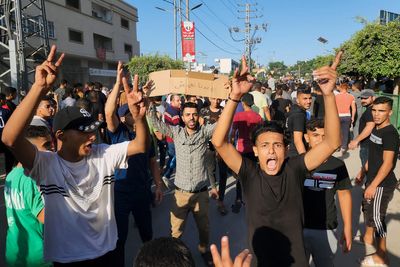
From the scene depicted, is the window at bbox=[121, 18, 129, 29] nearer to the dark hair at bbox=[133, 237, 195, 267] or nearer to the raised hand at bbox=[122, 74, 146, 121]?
the raised hand at bbox=[122, 74, 146, 121]

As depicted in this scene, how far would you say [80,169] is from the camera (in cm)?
209

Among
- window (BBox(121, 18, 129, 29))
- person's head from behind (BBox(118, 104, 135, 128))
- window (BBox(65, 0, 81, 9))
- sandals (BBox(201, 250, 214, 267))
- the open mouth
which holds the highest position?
window (BBox(121, 18, 129, 29))

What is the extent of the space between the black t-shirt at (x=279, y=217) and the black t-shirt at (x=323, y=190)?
0.53m

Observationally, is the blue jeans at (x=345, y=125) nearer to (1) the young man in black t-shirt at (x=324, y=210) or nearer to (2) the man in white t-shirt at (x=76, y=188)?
(1) the young man in black t-shirt at (x=324, y=210)

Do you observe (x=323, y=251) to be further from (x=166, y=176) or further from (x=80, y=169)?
(x=166, y=176)

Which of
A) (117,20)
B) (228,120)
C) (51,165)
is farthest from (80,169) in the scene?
(117,20)

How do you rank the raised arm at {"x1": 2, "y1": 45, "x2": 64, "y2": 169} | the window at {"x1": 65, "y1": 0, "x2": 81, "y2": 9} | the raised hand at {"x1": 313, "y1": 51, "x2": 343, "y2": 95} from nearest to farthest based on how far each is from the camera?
the raised arm at {"x1": 2, "y1": 45, "x2": 64, "y2": 169}, the raised hand at {"x1": 313, "y1": 51, "x2": 343, "y2": 95}, the window at {"x1": 65, "y1": 0, "x2": 81, "y2": 9}

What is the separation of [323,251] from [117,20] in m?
36.7

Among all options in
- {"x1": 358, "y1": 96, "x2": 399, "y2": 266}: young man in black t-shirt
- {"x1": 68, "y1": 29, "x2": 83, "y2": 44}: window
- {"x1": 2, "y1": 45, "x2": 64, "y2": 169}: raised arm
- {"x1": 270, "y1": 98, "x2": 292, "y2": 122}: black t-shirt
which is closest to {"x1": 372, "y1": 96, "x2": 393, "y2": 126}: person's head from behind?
{"x1": 358, "y1": 96, "x2": 399, "y2": 266}: young man in black t-shirt

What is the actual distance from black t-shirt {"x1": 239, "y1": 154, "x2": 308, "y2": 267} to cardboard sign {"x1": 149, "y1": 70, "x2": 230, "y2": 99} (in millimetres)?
1810

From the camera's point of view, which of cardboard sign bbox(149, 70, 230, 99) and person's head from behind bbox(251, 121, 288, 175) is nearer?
person's head from behind bbox(251, 121, 288, 175)

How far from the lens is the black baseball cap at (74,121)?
203 cm

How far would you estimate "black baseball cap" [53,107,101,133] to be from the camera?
203 centimetres

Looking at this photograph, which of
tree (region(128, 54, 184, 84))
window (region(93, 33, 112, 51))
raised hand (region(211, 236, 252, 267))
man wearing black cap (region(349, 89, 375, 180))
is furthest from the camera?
window (region(93, 33, 112, 51))
